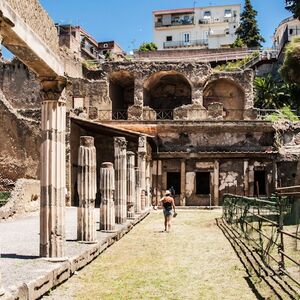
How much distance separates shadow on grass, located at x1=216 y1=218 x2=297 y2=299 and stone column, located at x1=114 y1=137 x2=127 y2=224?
421cm

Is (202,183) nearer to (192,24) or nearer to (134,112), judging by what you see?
(134,112)

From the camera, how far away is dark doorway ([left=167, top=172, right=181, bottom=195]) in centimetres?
3066

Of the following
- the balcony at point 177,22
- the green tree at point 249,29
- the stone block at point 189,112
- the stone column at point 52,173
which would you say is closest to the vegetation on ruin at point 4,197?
the stone column at point 52,173

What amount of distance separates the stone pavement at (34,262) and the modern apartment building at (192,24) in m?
60.9

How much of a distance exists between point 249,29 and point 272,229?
183 ft

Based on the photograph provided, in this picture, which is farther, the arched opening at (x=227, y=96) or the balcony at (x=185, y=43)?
the balcony at (x=185, y=43)

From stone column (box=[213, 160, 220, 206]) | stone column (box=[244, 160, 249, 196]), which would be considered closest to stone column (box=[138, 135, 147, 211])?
stone column (box=[213, 160, 220, 206])

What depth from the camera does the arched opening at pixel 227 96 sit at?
38.2 metres

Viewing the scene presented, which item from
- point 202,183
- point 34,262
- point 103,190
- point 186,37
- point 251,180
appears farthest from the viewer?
point 186,37

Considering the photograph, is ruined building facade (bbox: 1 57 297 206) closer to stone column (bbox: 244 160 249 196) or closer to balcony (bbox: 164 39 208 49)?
stone column (bbox: 244 160 249 196)

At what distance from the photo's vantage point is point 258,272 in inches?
356

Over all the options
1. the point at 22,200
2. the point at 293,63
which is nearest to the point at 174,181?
the point at 293,63

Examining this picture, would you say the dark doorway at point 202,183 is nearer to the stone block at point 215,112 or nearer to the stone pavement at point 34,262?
the stone block at point 215,112

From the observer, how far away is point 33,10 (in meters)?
8.15
